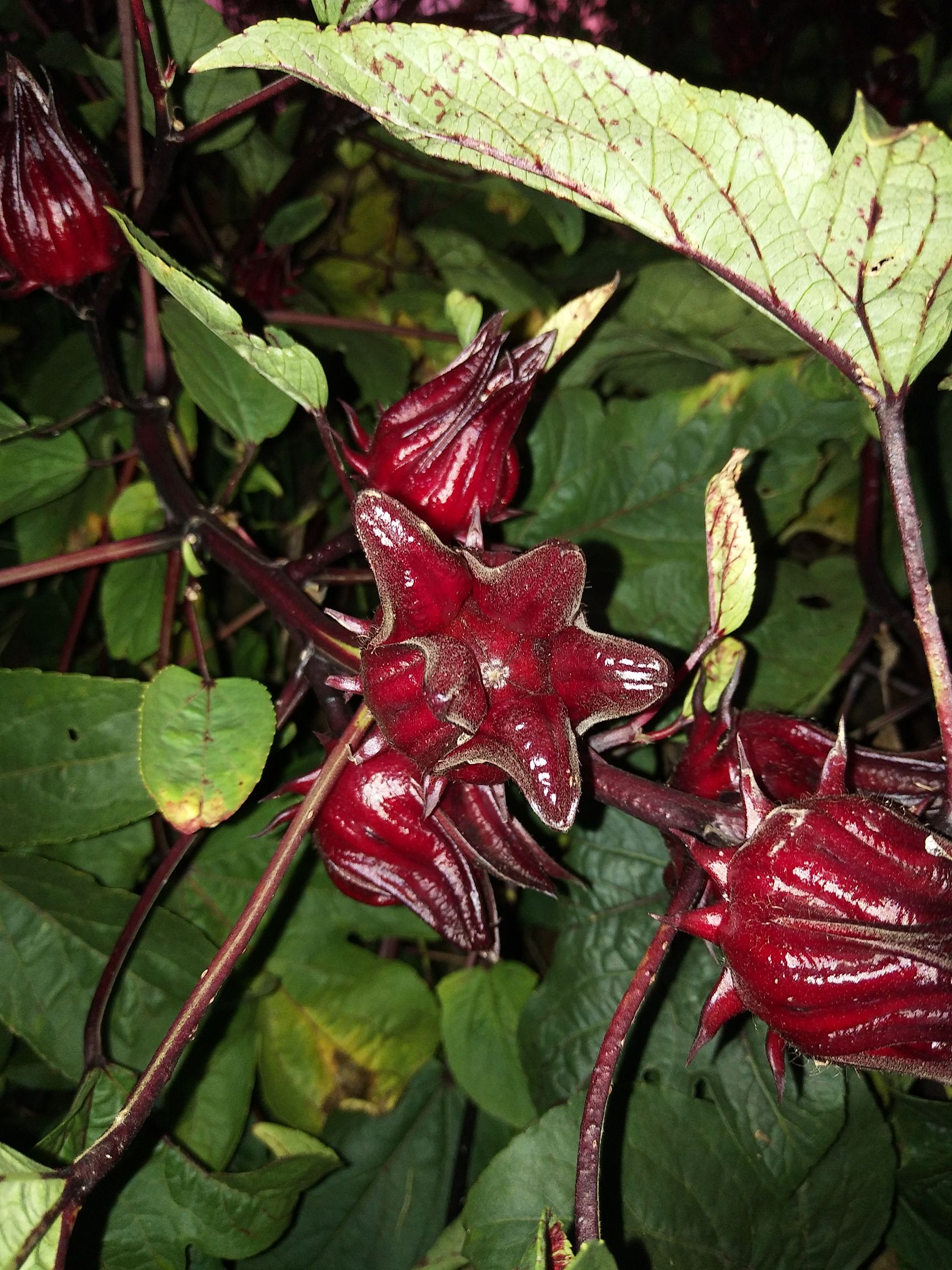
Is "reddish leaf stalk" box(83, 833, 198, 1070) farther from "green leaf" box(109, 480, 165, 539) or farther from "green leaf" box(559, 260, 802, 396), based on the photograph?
"green leaf" box(559, 260, 802, 396)

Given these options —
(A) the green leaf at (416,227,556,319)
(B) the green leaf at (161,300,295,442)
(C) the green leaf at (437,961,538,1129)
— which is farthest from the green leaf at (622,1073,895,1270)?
(A) the green leaf at (416,227,556,319)

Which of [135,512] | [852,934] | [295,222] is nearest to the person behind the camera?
[852,934]

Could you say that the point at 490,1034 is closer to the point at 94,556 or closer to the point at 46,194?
the point at 94,556

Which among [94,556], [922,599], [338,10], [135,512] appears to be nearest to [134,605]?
[135,512]

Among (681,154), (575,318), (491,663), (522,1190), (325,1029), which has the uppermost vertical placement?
(681,154)

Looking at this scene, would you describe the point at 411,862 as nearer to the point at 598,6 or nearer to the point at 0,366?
the point at 0,366

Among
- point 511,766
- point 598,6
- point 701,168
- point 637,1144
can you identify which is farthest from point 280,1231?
point 598,6
